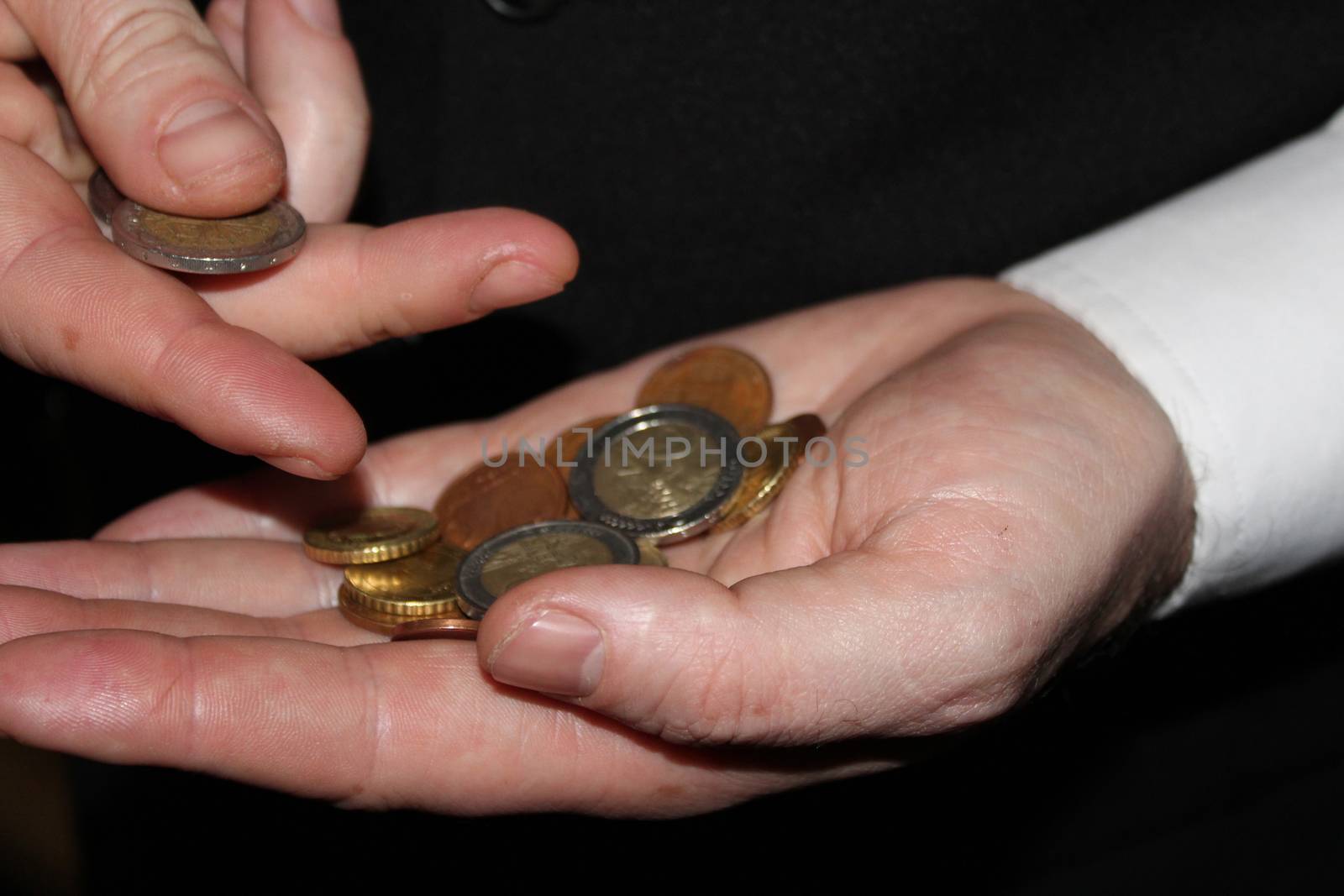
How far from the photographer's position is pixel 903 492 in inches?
67.6

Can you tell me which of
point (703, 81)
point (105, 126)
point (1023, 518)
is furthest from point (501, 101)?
point (1023, 518)

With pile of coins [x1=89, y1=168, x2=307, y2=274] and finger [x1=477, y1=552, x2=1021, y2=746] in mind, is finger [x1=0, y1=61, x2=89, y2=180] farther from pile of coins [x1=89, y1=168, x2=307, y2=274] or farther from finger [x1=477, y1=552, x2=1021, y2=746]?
finger [x1=477, y1=552, x2=1021, y2=746]

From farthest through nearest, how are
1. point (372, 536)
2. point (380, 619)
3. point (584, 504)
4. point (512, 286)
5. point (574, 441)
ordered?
point (574, 441) → point (584, 504) → point (372, 536) → point (512, 286) → point (380, 619)

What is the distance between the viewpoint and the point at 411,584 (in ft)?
6.35

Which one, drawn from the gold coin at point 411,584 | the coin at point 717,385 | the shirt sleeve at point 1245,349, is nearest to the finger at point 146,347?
the gold coin at point 411,584

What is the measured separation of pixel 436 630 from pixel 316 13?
135 cm

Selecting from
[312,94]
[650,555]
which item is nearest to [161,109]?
[312,94]

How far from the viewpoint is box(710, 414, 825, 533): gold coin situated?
203 cm

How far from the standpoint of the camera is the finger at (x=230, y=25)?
8.15 ft

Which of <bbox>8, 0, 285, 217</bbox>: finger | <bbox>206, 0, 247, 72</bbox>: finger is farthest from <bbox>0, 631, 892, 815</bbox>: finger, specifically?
<bbox>206, 0, 247, 72</bbox>: finger

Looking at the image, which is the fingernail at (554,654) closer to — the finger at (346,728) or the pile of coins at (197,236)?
the finger at (346,728)

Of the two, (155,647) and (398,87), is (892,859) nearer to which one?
(155,647)

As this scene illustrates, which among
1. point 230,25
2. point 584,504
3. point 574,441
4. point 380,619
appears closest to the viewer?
point 380,619

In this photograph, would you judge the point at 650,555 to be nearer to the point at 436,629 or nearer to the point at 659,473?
the point at 659,473
